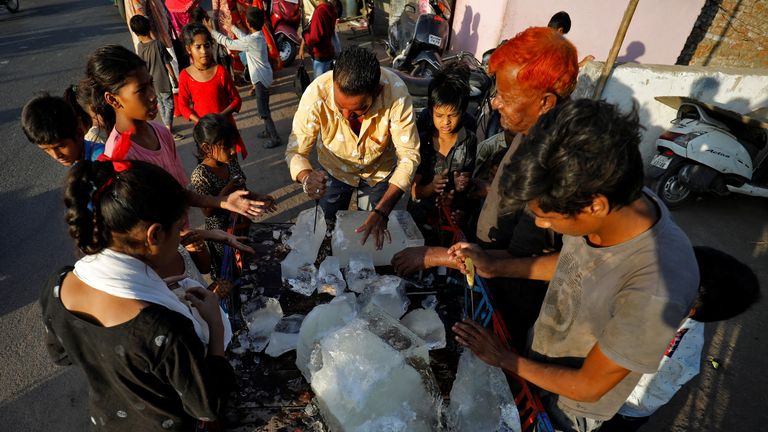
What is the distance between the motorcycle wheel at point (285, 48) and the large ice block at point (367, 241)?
21.1 feet

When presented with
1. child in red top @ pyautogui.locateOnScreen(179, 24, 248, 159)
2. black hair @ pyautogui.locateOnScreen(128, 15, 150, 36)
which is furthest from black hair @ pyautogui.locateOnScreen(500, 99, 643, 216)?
black hair @ pyautogui.locateOnScreen(128, 15, 150, 36)

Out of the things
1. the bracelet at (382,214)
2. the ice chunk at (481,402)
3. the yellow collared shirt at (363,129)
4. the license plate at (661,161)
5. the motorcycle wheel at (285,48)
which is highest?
the yellow collared shirt at (363,129)

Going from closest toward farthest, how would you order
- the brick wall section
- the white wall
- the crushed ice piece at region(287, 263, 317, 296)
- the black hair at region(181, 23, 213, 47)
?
1. the crushed ice piece at region(287, 263, 317, 296)
2. the black hair at region(181, 23, 213, 47)
3. the white wall
4. the brick wall section

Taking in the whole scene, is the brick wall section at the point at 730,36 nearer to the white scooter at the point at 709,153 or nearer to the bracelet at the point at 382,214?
the white scooter at the point at 709,153

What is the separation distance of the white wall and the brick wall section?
2.66 meters

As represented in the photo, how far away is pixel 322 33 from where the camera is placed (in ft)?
18.0

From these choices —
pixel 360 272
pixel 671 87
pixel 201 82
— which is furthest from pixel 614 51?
pixel 201 82

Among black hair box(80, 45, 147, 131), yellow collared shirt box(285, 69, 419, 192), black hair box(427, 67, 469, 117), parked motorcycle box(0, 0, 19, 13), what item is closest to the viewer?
black hair box(80, 45, 147, 131)

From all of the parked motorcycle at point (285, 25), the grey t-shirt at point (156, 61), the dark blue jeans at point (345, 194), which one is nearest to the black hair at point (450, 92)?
the dark blue jeans at point (345, 194)

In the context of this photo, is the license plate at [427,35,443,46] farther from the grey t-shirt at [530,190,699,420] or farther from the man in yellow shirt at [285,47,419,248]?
the grey t-shirt at [530,190,699,420]

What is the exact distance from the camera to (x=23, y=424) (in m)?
2.47

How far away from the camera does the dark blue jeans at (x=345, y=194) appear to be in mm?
3014

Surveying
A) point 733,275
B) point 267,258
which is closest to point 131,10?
point 267,258

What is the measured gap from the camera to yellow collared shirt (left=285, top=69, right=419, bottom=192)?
255 cm
